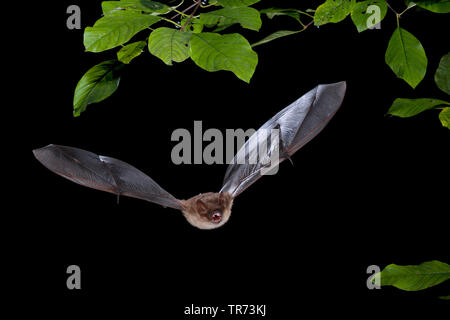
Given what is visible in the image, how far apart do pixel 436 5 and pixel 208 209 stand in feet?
4.45

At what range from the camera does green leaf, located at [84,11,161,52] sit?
207cm

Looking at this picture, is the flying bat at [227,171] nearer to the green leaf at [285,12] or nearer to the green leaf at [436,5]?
the green leaf at [285,12]

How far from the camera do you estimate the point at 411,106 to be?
107 inches

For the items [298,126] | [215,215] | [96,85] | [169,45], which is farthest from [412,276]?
[96,85]

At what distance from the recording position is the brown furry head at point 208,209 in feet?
8.52

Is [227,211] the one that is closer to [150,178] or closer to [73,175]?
[150,178]

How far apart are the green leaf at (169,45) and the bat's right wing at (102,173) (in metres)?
0.83

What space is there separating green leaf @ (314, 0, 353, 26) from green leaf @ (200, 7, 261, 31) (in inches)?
13.9

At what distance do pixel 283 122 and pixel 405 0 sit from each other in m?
0.86

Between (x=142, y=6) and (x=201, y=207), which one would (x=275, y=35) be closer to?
(x=142, y=6)

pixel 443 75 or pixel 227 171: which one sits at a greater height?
pixel 443 75

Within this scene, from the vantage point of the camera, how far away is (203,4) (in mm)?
2439

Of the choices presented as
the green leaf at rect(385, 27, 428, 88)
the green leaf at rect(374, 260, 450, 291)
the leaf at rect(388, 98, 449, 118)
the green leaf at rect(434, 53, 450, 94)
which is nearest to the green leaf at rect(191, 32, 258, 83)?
the green leaf at rect(385, 27, 428, 88)

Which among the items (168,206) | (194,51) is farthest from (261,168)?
(194,51)
